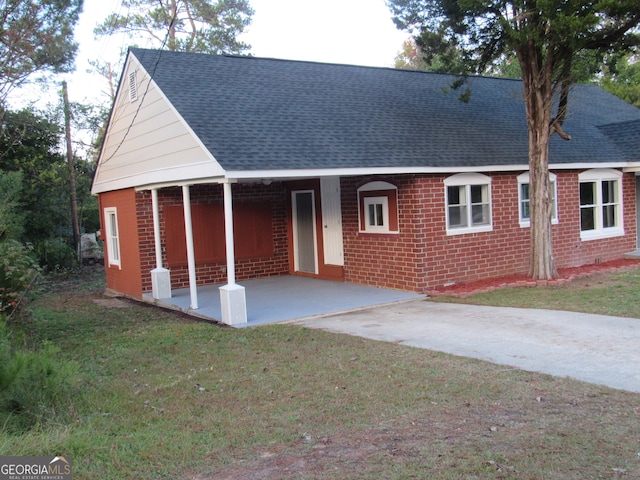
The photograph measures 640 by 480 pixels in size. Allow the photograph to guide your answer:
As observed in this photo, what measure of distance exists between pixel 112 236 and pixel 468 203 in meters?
9.19

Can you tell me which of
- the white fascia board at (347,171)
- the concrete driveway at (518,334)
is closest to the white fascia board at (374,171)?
the white fascia board at (347,171)

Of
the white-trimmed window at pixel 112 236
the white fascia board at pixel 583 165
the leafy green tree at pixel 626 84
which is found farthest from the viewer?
the leafy green tree at pixel 626 84

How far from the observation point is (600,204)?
15.9 meters

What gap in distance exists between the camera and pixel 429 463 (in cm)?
425

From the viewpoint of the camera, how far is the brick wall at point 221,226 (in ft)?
46.1

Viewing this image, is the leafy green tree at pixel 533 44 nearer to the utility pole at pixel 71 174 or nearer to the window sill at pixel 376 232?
the window sill at pixel 376 232

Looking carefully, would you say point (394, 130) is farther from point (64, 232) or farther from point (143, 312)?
point (64, 232)

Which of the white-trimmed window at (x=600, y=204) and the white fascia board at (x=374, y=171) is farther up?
the white fascia board at (x=374, y=171)

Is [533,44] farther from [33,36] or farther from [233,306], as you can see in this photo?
[33,36]

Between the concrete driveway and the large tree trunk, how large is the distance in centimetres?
314

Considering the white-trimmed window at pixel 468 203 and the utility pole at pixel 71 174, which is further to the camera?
the utility pole at pixel 71 174

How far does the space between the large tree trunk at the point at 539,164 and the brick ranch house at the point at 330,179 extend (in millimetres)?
810

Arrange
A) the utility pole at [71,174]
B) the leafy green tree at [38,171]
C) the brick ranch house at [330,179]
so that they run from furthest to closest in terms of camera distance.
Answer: the utility pole at [71,174]
the leafy green tree at [38,171]
the brick ranch house at [330,179]

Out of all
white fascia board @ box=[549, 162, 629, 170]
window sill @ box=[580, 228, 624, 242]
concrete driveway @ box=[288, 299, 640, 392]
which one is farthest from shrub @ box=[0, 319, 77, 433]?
window sill @ box=[580, 228, 624, 242]
